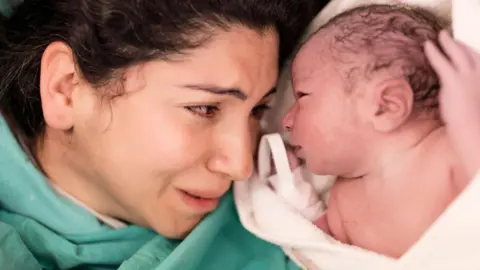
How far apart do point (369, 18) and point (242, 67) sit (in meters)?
0.24

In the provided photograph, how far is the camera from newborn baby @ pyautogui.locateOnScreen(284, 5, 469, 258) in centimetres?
109

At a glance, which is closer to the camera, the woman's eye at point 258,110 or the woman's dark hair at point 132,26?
the woman's dark hair at point 132,26

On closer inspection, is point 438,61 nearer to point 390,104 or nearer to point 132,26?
point 390,104

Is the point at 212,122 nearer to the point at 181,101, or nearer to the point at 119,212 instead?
the point at 181,101

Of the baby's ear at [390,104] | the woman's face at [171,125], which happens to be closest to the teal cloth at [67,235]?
the woman's face at [171,125]

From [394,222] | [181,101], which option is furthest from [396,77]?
[181,101]

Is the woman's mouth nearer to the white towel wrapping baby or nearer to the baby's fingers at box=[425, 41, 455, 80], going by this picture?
the white towel wrapping baby

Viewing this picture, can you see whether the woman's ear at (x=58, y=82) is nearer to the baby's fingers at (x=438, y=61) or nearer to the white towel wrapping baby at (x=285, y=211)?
the white towel wrapping baby at (x=285, y=211)

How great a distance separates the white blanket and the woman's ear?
0.38 metres

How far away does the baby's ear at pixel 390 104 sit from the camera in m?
1.09

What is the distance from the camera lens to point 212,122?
1112 mm

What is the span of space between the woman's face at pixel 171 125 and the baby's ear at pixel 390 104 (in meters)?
0.18

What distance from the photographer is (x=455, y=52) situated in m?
1.08

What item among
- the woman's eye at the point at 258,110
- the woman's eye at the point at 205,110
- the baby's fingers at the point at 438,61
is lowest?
the woman's eye at the point at 258,110
